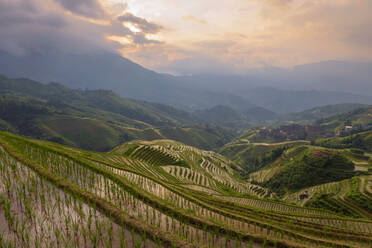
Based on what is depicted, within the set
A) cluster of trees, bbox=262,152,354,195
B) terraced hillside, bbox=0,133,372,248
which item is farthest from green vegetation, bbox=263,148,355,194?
terraced hillside, bbox=0,133,372,248

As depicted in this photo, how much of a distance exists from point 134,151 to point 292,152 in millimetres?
114351

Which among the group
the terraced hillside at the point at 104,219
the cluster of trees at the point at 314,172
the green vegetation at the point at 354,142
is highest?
the terraced hillside at the point at 104,219

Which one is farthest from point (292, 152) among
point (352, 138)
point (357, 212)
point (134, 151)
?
point (134, 151)

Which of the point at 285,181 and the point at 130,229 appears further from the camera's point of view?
the point at 285,181

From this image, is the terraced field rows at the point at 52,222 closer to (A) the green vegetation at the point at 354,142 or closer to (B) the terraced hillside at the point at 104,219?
(B) the terraced hillside at the point at 104,219

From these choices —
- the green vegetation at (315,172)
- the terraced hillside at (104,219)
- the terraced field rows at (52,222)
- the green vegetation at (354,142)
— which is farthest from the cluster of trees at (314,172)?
the terraced field rows at (52,222)

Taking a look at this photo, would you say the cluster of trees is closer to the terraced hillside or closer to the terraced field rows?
the terraced hillside

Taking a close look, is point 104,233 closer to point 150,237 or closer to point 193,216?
point 150,237

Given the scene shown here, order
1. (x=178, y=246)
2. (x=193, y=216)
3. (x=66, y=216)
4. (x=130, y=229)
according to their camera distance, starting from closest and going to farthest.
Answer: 1. (x=178, y=246)
2. (x=130, y=229)
3. (x=66, y=216)
4. (x=193, y=216)

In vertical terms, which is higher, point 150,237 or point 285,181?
point 150,237

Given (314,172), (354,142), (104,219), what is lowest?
(314,172)

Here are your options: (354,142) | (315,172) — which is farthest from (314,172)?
(354,142)

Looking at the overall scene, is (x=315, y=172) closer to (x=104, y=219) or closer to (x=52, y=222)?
(x=104, y=219)

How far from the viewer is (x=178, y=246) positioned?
7512 millimetres
